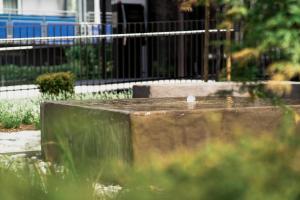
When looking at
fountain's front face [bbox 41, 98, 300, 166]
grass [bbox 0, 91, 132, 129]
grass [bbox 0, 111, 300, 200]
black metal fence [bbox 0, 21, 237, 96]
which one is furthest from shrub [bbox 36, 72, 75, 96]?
grass [bbox 0, 111, 300, 200]

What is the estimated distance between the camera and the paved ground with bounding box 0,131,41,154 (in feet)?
29.4

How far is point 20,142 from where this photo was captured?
9.67 metres

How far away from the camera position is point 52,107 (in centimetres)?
774

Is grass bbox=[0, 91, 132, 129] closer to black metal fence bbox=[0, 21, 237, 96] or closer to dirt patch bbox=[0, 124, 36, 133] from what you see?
dirt patch bbox=[0, 124, 36, 133]

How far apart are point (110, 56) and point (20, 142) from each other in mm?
10463

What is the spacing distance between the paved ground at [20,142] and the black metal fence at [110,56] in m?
6.60

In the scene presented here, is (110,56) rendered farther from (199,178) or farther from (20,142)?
(199,178)

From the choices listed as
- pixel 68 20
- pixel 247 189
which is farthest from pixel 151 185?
pixel 68 20

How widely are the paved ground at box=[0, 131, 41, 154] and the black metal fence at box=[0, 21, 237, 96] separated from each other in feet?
21.6

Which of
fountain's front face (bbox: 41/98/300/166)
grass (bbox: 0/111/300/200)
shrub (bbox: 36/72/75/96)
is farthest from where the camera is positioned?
shrub (bbox: 36/72/75/96)

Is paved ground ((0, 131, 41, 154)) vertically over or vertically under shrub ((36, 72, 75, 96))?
under

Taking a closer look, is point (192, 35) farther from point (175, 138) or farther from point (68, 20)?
point (175, 138)

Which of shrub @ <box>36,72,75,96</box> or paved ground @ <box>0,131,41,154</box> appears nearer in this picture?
paved ground @ <box>0,131,41,154</box>

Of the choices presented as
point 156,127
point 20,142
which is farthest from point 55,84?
point 156,127
